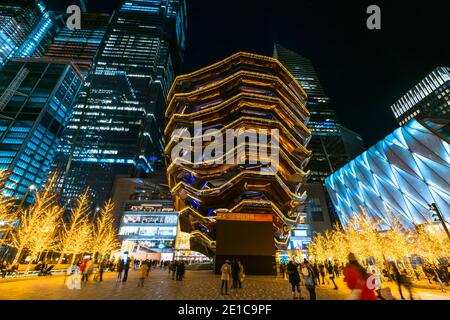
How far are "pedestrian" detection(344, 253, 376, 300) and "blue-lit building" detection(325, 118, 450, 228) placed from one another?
40230 millimetres

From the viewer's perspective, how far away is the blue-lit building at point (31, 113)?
3543 inches

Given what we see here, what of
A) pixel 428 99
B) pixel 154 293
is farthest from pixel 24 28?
pixel 428 99

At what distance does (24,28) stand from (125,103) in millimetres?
85042

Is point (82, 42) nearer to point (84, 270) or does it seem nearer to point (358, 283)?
point (84, 270)

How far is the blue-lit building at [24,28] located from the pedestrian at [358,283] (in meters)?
168

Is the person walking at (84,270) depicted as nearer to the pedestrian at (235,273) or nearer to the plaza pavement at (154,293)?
the plaza pavement at (154,293)

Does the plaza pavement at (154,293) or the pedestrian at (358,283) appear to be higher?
the pedestrian at (358,283)

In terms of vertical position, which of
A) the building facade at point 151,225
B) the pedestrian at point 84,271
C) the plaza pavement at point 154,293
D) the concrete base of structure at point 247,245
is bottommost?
the plaza pavement at point 154,293

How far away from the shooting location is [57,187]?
283 feet

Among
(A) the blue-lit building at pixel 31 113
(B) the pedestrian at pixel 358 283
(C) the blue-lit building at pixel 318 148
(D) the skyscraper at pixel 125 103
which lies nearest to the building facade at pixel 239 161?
(B) the pedestrian at pixel 358 283

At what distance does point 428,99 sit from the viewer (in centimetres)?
11431
